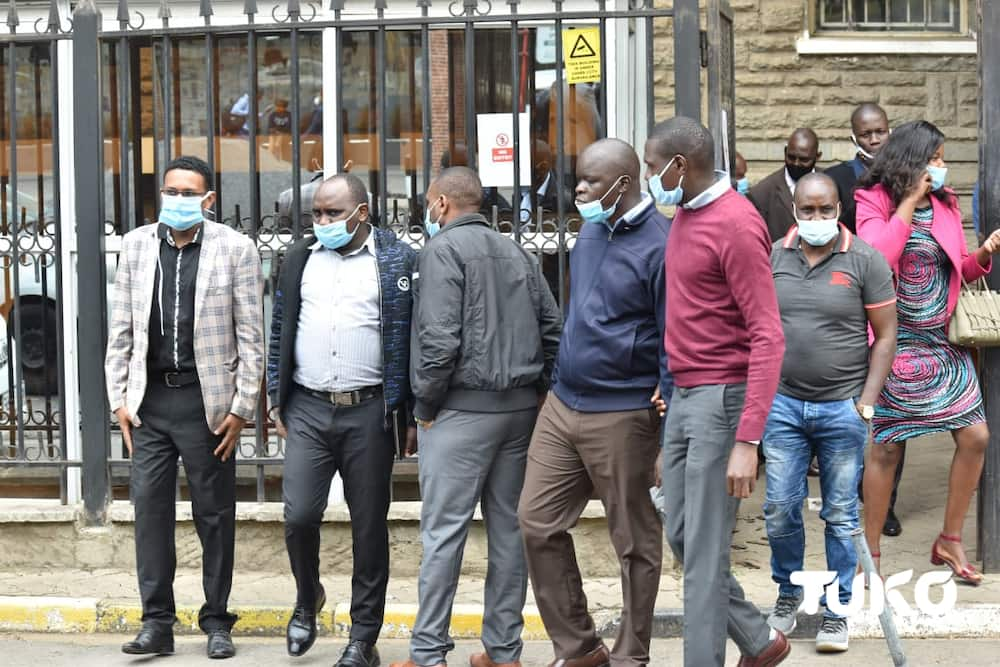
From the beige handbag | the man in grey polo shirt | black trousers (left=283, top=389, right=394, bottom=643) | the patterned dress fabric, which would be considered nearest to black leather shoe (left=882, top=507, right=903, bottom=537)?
the patterned dress fabric

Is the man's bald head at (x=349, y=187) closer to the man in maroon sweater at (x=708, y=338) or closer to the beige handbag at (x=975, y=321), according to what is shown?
the man in maroon sweater at (x=708, y=338)

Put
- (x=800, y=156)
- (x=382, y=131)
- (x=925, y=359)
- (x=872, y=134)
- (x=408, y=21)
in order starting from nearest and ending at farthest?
(x=925, y=359), (x=408, y=21), (x=382, y=131), (x=872, y=134), (x=800, y=156)

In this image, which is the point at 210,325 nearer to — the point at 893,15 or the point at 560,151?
the point at 560,151

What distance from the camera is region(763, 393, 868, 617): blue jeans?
628cm

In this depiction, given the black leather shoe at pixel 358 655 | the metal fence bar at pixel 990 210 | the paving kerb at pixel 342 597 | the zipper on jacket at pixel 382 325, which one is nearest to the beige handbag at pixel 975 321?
the metal fence bar at pixel 990 210

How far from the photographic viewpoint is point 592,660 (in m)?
6.05

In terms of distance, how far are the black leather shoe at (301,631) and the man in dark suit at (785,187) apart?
12.4ft

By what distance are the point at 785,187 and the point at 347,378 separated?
376cm

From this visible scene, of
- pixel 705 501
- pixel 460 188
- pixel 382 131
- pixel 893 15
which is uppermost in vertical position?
pixel 893 15

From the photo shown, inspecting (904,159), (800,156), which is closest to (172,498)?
(904,159)

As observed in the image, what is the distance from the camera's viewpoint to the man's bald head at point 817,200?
6246 mm

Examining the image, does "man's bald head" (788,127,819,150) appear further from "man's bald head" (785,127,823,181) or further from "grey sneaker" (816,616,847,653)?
"grey sneaker" (816,616,847,653)

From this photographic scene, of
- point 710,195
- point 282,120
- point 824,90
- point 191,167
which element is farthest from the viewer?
point 824,90

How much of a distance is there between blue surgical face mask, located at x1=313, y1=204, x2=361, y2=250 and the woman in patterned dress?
2169 millimetres
